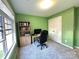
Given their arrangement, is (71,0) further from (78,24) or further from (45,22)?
(45,22)

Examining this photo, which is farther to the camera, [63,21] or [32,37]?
[32,37]

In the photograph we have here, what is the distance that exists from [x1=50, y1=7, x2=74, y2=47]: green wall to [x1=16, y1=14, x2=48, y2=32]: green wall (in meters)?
1.82

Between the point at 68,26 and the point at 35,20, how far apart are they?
2.56 meters

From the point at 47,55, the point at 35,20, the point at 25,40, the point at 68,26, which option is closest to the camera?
the point at 47,55

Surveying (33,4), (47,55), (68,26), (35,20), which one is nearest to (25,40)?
(35,20)

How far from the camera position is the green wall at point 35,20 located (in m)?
4.58

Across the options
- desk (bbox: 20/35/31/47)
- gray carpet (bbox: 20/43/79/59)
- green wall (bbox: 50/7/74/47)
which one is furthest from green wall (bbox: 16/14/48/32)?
gray carpet (bbox: 20/43/79/59)

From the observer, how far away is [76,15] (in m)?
3.49

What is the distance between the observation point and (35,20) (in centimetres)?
518

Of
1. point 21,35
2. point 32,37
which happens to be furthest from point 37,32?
point 21,35

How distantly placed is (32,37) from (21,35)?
80 centimetres

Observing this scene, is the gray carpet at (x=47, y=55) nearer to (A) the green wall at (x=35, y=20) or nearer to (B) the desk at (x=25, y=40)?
(B) the desk at (x=25, y=40)

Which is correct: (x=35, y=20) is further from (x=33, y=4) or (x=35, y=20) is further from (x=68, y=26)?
(x=68, y=26)

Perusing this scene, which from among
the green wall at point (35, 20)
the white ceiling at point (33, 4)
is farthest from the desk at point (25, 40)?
the white ceiling at point (33, 4)
